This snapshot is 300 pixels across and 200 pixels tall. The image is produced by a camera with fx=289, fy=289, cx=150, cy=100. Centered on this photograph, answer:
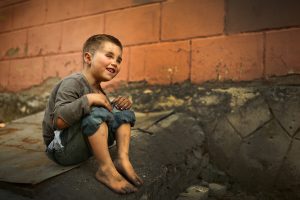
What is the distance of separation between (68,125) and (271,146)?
1.36 metres

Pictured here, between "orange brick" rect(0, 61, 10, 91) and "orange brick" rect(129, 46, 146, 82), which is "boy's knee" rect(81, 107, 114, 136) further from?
"orange brick" rect(0, 61, 10, 91)

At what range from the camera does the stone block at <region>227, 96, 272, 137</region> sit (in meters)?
2.05

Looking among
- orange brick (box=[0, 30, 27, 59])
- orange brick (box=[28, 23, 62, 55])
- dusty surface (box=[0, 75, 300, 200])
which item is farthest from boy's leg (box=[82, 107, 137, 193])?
orange brick (box=[0, 30, 27, 59])

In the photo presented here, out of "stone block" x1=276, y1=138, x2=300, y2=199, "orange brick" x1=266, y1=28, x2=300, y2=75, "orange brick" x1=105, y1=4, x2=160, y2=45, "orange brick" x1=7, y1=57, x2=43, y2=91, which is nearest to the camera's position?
"stone block" x1=276, y1=138, x2=300, y2=199

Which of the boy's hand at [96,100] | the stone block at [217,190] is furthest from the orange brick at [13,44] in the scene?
the stone block at [217,190]

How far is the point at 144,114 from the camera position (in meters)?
2.52

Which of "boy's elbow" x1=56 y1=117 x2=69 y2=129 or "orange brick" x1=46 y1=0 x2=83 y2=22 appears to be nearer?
"boy's elbow" x1=56 y1=117 x2=69 y2=129

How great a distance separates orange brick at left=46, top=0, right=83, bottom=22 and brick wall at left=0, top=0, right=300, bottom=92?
11 mm

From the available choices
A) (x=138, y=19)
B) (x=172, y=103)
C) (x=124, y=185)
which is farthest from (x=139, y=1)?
(x=124, y=185)

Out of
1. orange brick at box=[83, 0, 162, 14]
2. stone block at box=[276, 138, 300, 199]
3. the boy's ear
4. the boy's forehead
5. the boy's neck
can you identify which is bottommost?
stone block at box=[276, 138, 300, 199]

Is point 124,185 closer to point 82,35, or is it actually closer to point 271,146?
point 271,146

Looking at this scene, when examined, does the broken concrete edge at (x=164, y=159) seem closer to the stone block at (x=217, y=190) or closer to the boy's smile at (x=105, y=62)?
the stone block at (x=217, y=190)

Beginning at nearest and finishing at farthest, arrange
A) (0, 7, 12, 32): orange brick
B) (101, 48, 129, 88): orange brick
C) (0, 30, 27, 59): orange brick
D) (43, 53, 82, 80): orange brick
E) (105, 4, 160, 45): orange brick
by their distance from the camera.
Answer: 1. (105, 4, 160, 45): orange brick
2. (101, 48, 129, 88): orange brick
3. (43, 53, 82, 80): orange brick
4. (0, 30, 27, 59): orange brick
5. (0, 7, 12, 32): orange brick

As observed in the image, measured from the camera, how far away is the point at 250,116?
2.10 m
